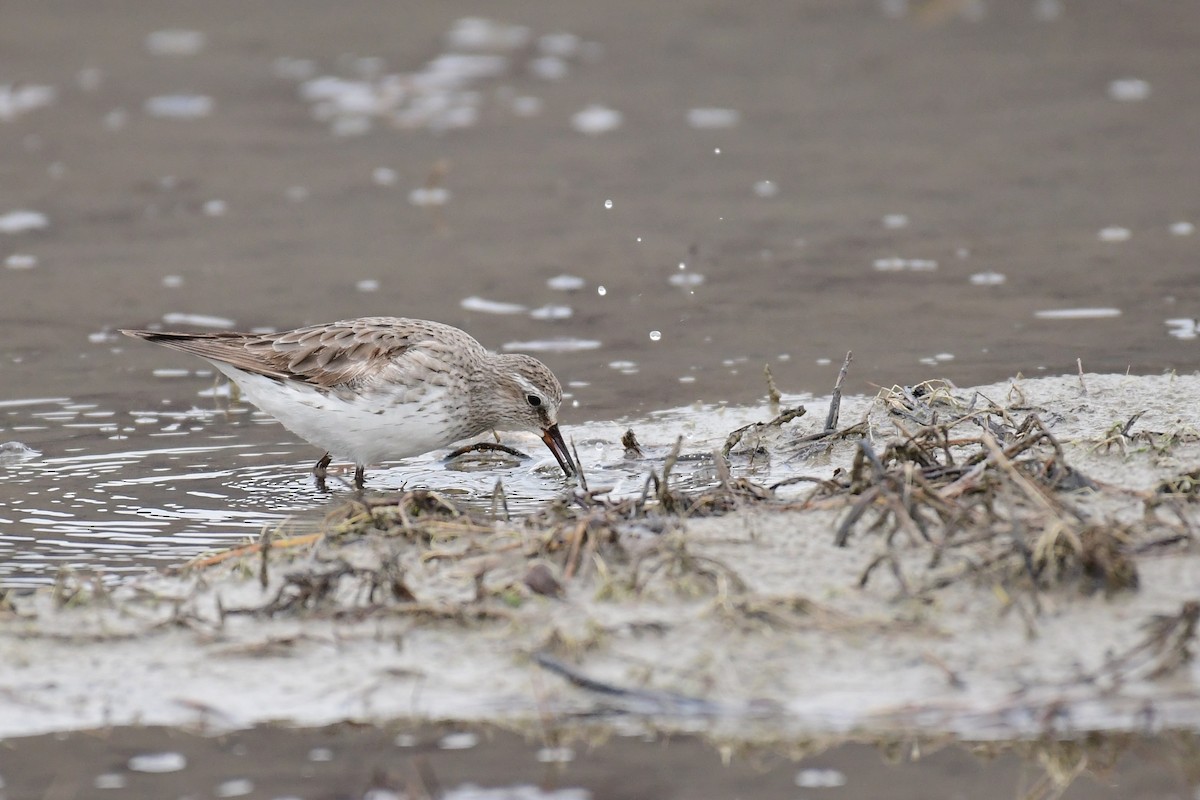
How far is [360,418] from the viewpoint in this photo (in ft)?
26.6

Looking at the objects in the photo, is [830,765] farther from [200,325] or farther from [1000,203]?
[1000,203]

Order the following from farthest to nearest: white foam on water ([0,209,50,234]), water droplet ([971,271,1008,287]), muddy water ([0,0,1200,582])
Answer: white foam on water ([0,209,50,234])
water droplet ([971,271,1008,287])
muddy water ([0,0,1200,582])

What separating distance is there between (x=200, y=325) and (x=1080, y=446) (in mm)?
6450

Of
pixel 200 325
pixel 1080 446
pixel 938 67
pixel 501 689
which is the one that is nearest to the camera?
pixel 501 689

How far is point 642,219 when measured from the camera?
45.4 feet

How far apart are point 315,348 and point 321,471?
2.20 feet

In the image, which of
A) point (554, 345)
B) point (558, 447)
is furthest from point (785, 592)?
point (554, 345)

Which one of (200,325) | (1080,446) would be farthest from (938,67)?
(1080,446)

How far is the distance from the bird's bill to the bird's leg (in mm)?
1187

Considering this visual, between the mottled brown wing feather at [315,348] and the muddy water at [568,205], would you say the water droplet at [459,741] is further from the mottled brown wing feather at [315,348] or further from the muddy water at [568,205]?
the mottled brown wing feather at [315,348]

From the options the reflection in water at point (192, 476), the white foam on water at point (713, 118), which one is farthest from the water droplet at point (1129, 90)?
the reflection in water at point (192, 476)

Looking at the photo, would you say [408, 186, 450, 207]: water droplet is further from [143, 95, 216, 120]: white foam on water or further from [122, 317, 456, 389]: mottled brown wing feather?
[122, 317, 456, 389]: mottled brown wing feather

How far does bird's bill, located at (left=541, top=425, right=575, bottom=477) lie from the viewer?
8.29m

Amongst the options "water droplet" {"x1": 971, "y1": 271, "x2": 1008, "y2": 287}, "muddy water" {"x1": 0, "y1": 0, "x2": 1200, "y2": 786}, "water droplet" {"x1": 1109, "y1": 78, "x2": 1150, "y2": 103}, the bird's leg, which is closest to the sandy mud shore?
"muddy water" {"x1": 0, "y1": 0, "x2": 1200, "y2": 786}
